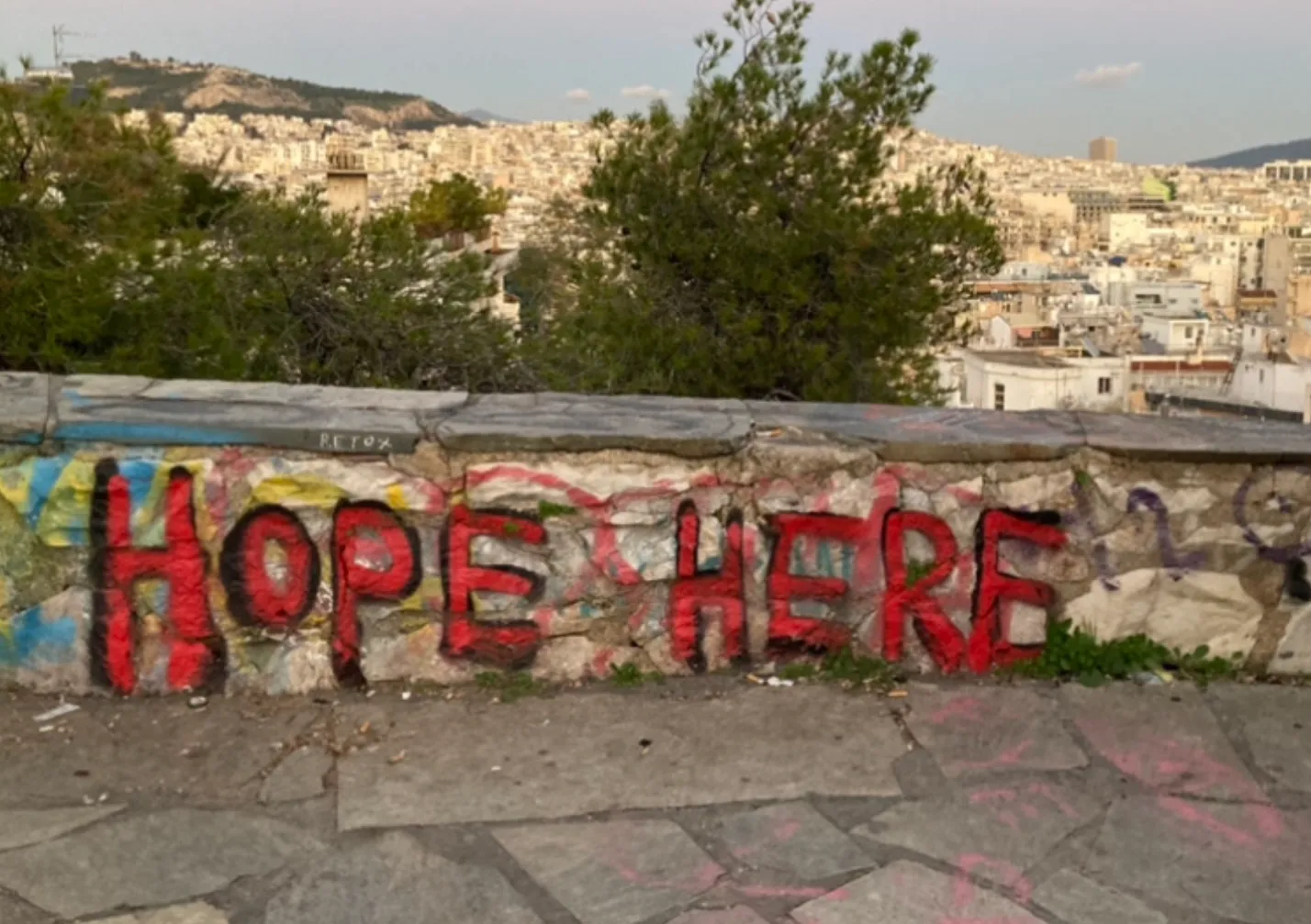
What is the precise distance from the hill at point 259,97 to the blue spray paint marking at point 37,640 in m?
65.1

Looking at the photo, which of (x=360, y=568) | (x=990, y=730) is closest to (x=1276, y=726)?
(x=990, y=730)

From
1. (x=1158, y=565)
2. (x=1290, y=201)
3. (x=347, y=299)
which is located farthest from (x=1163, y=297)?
(x=1290, y=201)

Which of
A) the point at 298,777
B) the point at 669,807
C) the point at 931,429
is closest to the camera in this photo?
the point at 669,807

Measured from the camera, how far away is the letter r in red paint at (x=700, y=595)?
128 inches

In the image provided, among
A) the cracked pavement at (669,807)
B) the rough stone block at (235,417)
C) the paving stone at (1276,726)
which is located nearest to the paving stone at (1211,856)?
the cracked pavement at (669,807)

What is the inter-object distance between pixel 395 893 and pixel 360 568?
101 centimetres

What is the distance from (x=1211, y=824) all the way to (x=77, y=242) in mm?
7036

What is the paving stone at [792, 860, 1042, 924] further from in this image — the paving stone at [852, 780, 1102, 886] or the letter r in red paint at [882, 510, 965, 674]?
the letter r in red paint at [882, 510, 965, 674]

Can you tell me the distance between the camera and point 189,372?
743 cm

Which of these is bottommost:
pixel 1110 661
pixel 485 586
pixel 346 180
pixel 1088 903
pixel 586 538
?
pixel 1088 903

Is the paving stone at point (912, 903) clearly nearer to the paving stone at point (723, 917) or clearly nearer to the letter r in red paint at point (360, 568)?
the paving stone at point (723, 917)

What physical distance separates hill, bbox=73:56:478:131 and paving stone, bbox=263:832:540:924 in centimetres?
6619

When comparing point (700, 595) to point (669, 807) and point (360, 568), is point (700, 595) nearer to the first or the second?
point (669, 807)

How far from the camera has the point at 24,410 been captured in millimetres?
3137
